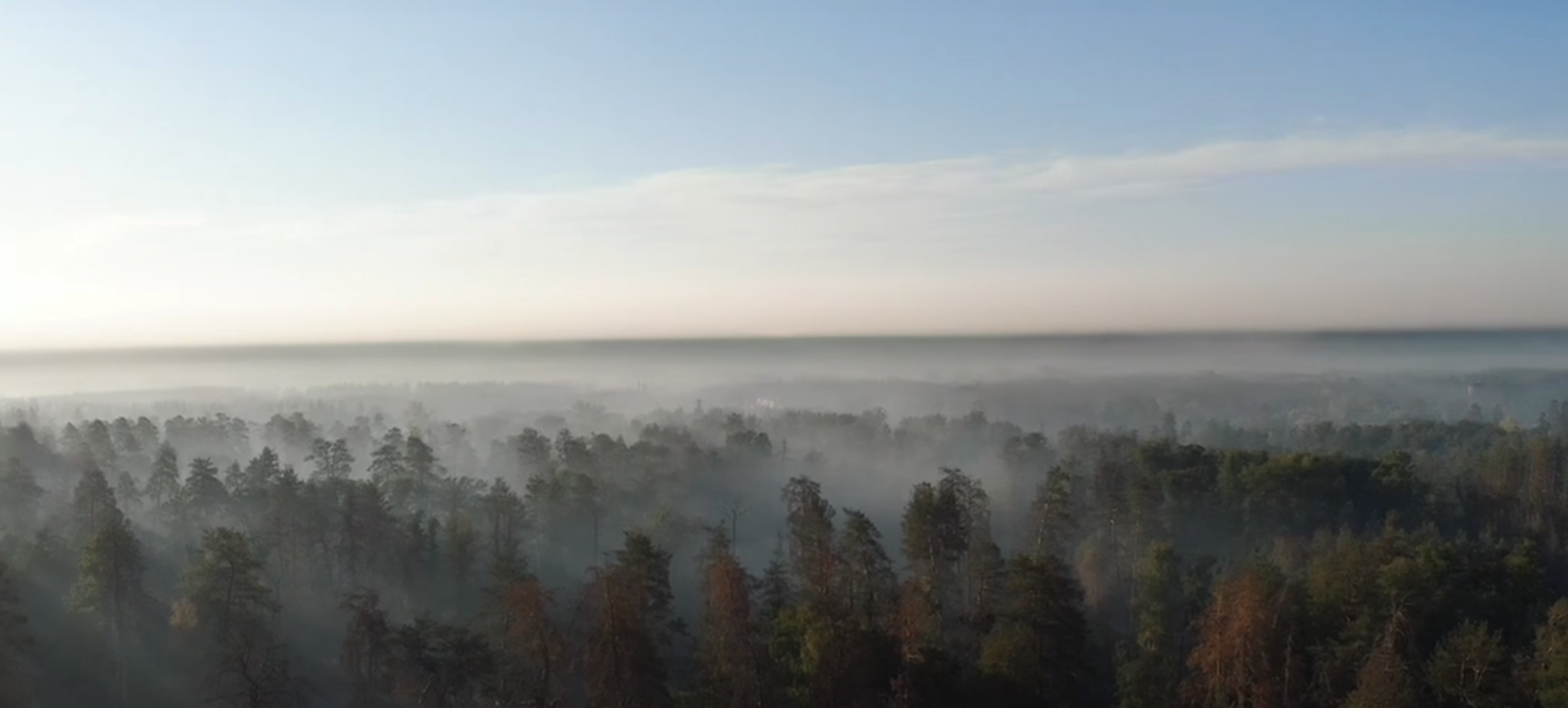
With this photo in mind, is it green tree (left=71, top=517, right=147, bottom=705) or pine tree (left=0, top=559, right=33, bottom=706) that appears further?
green tree (left=71, top=517, right=147, bottom=705)

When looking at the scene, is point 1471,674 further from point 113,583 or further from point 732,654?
point 113,583

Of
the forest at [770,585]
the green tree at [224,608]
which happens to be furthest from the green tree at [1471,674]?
the green tree at [224,608]

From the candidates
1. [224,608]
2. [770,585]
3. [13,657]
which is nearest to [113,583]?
[224,608]

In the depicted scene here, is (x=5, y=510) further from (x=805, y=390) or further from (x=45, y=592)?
(x=805, y=390)

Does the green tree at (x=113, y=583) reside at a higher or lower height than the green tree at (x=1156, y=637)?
higher

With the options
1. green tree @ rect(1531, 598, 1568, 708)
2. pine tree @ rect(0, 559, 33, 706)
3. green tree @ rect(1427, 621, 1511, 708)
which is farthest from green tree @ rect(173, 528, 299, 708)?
green tree @ rect(1531, 598, 1568, 708)

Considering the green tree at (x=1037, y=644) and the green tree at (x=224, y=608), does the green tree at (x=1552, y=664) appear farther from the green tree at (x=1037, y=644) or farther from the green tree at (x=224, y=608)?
the green tree at (x=224, y=608)

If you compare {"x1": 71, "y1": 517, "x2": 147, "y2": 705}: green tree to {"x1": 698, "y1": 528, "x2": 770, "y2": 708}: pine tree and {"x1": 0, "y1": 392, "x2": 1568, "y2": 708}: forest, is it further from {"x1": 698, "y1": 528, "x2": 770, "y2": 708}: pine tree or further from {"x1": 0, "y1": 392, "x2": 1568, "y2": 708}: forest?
{"x1": 698, "y1": 528, "x2": 770, "y2": 708}: pine tree

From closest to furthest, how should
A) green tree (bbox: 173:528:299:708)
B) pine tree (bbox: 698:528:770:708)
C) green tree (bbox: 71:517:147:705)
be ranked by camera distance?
pine tree (bbox: 698:528:770:708) < green tree (bbox: 173:528:299:708) < green tree (bbox: 71:517:147:705)

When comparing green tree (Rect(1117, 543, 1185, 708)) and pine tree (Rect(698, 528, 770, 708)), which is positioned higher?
pine tree (Rect(698, 528, 770, 708))
